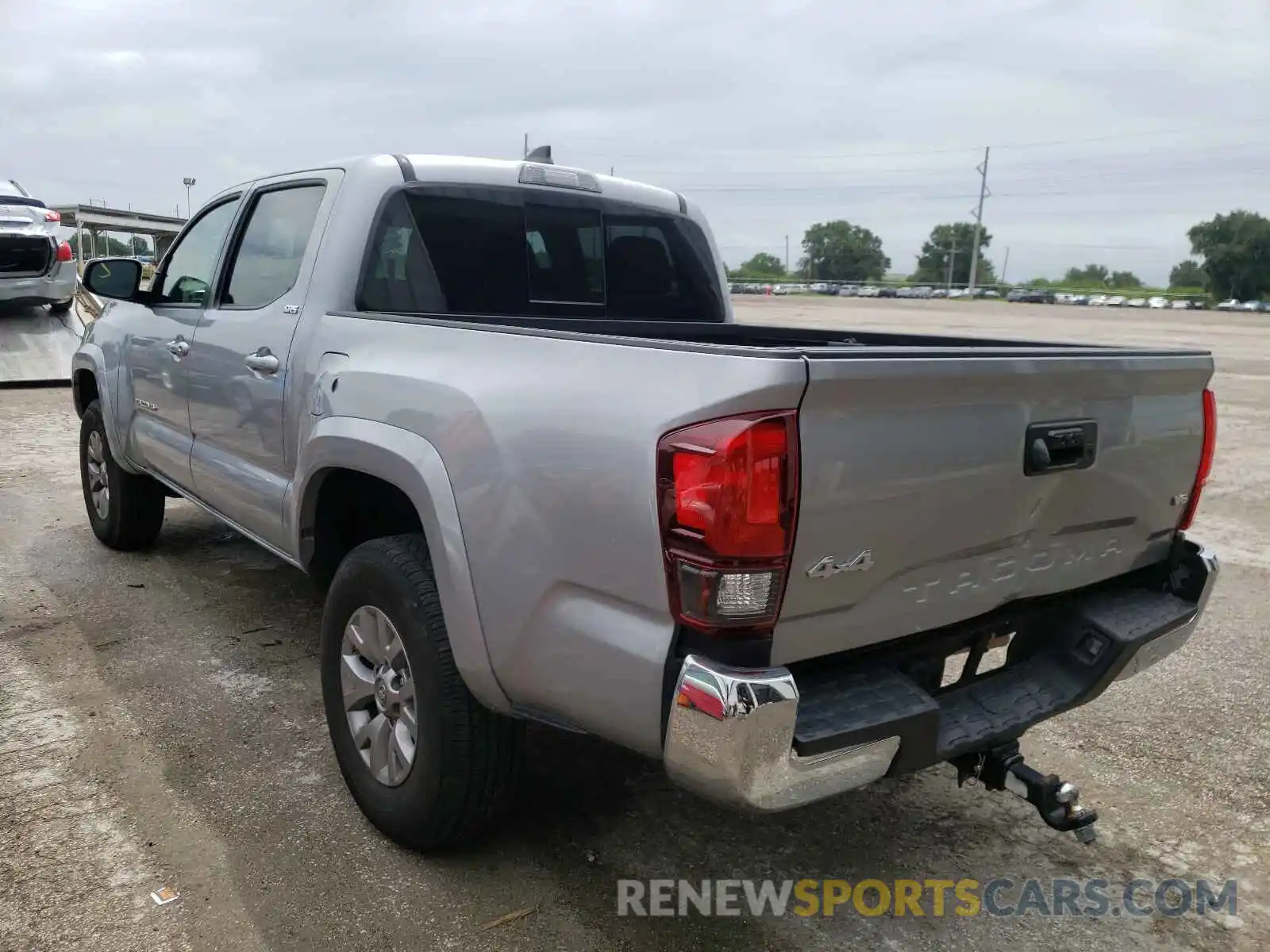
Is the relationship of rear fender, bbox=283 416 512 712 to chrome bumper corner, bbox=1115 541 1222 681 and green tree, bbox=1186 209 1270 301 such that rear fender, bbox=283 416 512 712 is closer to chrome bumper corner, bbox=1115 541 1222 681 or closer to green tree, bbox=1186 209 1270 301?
chrome bumper corner, bbox=1115 541 1222 681

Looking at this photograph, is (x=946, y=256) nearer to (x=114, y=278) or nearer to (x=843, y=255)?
(x=843, y=255)

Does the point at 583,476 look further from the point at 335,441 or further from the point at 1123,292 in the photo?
the point at 1123,292

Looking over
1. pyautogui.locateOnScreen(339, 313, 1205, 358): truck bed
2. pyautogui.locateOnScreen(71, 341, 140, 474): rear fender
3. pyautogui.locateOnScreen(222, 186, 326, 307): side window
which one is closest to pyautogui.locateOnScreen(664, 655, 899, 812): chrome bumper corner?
pyautogui.locateOnScreen(339, 313, 1205, 358): truck bed

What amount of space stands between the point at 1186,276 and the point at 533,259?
11404cm

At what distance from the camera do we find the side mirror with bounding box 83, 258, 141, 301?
4.56m

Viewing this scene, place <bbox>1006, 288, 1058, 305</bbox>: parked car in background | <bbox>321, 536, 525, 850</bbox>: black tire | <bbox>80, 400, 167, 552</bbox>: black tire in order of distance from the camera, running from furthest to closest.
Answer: <bbox>1006, 288, 1058, 305</bbox>: parked car in background
<bbox>80, 400, 167, 552</bbox>: black tire
<bbox>321, 536, 525, 850</bbox>: black tire

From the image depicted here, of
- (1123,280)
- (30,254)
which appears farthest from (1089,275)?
(30,254)

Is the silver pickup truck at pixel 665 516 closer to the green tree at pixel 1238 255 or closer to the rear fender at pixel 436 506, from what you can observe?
the rear fender at pixel 436 506

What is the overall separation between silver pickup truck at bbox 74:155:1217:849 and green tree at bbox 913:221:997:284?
105020 millimetres

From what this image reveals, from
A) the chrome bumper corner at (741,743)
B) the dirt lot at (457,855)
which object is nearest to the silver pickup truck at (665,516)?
the chrome bumper corner at (741,743)

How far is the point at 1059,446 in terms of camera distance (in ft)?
7.61

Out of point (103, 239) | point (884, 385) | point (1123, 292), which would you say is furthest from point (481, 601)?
point (1123, 292)

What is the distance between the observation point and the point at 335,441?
2.88 metres

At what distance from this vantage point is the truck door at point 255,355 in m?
3.43
